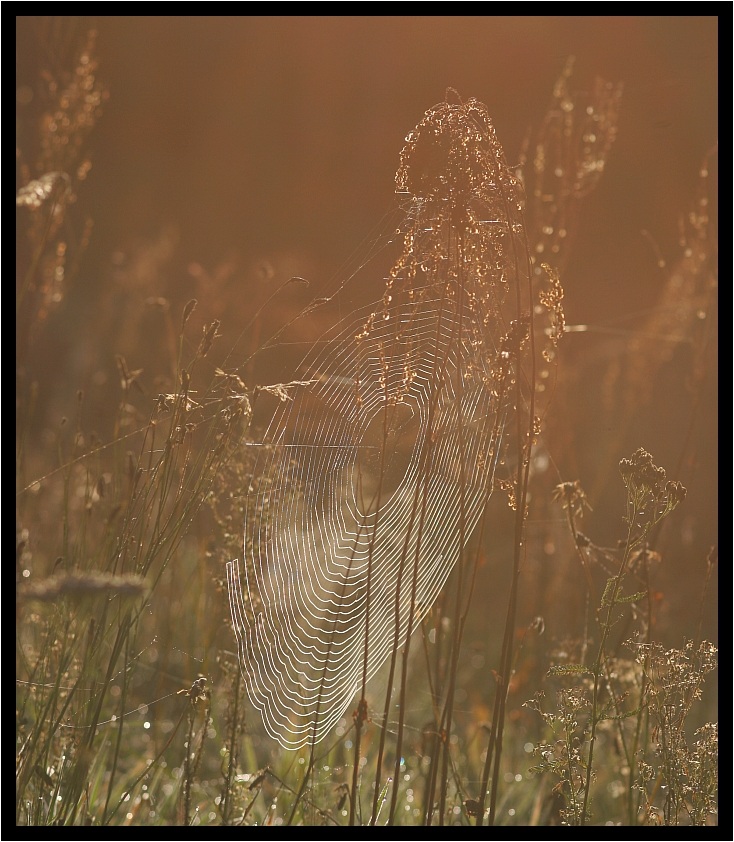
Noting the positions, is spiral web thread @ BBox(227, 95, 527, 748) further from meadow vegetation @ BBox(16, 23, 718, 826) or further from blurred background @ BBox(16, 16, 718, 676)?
blurred background @ BBox(16, 16, 718, 676)

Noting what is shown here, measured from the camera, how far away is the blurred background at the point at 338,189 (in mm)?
3256

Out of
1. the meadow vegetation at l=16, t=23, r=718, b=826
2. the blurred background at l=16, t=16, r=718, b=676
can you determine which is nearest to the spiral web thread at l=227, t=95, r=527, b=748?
→ the meadow vegetation at l=16, t=23, r=718, b=826

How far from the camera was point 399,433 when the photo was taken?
186 cm

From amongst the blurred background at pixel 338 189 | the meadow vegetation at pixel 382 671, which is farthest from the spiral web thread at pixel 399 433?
the blurred background at pixel 338 189

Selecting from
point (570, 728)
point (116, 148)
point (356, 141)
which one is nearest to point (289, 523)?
point (570, 728)

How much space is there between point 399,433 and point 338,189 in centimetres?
669

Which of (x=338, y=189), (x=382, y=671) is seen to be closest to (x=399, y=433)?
(x=382, y=671)

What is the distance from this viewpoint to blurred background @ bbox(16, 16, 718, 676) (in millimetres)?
3256

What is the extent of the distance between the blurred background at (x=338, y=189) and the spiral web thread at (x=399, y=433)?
195 millimetres

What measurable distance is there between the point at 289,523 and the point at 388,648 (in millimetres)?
413

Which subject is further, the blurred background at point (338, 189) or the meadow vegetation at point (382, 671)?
the blurred background at point (338, 189)

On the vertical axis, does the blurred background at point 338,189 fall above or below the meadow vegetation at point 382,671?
above

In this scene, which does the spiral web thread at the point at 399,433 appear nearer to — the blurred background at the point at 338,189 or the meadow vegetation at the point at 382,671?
the meadow vegetation at the point at 382,671

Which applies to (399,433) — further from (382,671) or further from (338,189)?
(338,189)
